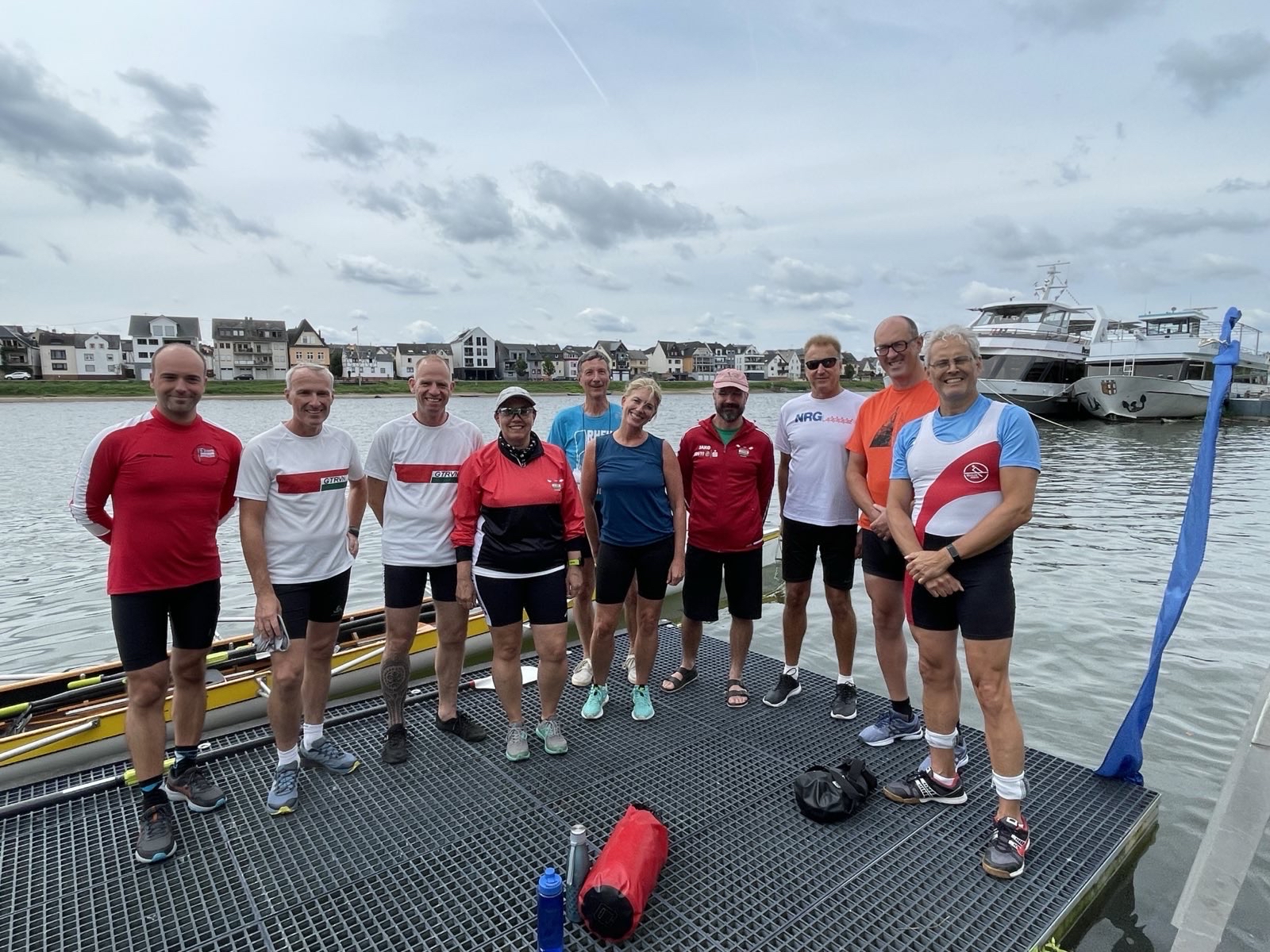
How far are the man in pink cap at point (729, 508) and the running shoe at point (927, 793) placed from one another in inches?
52.5

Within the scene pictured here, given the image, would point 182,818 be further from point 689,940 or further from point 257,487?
point 689,940

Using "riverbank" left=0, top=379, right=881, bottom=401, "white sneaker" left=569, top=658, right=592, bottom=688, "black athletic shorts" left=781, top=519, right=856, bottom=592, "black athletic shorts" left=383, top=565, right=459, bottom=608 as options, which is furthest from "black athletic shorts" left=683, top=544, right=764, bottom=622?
"riverbank" left=0, top=379, right=881, bottom=401

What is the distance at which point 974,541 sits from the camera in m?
3.02

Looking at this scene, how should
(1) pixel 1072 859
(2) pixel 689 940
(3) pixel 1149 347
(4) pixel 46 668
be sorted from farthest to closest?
(3) pixel 1149 347 → (4) pixel 46 668 → (1) pixel 1072 859 → (2) pixel 689 940

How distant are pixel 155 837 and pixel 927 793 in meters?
3.76

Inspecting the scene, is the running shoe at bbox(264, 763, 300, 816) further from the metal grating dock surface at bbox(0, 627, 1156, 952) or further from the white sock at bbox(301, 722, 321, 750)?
the white sock at bbox(301, 722, 321, 750)

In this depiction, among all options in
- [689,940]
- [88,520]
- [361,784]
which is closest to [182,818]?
[361,784]

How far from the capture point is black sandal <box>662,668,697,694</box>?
5.03 meters

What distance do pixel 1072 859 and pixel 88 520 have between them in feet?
16.2

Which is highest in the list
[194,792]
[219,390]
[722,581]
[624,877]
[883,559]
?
[883,559]

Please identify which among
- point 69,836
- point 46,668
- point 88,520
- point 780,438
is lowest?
point 46,668

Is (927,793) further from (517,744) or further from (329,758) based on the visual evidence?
(329,758)

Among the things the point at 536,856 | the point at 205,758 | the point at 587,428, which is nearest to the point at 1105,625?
the point at 587,428

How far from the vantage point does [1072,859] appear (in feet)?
10.6
